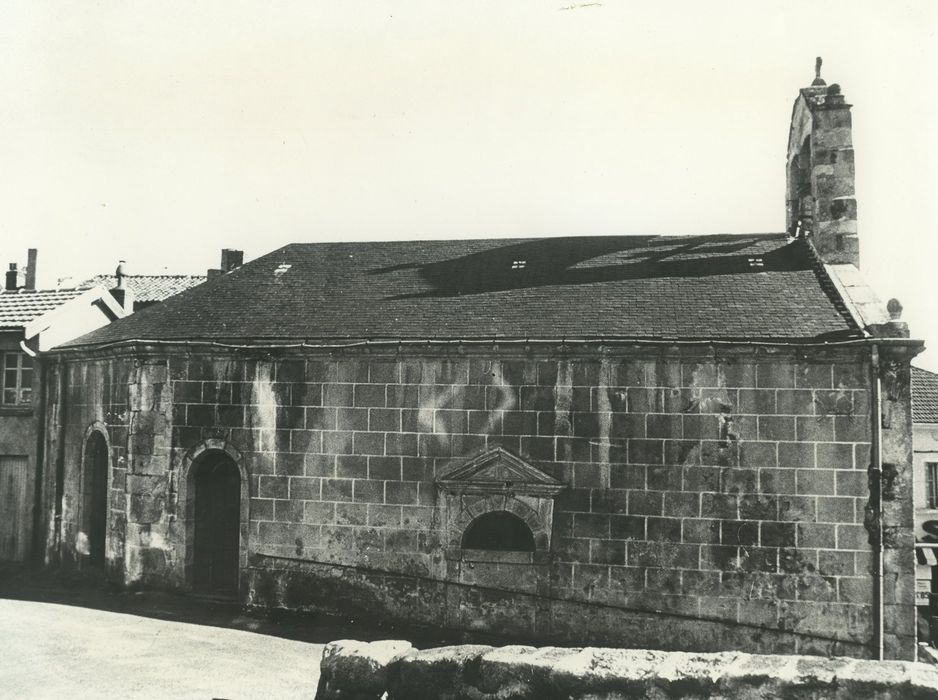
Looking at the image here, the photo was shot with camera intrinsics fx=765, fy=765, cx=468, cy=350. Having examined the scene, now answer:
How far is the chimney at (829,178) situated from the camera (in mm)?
13336

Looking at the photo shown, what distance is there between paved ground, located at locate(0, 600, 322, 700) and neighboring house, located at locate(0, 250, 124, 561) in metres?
4.21

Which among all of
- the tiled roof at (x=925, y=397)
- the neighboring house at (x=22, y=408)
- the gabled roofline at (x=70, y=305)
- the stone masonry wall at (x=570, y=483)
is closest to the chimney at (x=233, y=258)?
the gabled roofline at (x=70, y=305)

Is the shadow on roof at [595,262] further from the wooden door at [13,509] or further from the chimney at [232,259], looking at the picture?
the chimney at [232,259]

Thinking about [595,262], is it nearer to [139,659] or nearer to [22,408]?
[139,659]

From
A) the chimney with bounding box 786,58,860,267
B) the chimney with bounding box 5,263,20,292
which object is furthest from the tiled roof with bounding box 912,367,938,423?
the chimney with bounding box 5,263,20,292

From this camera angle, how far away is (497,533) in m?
11.3

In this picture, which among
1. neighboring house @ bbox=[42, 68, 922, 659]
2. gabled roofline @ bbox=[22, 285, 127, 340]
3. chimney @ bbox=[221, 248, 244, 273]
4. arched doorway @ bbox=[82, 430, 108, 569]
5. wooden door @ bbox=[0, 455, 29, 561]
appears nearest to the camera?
neighboring house @ bbox=[42, 68, 922, 659]

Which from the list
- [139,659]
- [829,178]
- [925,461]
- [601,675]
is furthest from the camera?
[925,461]

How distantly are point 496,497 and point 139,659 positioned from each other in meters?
5.02

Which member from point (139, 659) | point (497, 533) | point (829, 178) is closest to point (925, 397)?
point (829, 178)

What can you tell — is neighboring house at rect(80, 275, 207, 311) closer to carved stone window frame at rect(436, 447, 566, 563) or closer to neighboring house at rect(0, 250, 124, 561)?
neighboring house at rect(0, 250, 124, 561)

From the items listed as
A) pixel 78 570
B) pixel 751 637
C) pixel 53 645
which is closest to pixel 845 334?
pixel 751 637

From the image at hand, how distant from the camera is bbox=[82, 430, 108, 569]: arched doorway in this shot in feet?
45.9

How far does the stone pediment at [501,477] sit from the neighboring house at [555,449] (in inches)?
1.3
